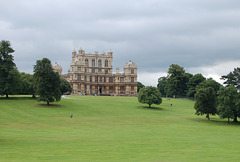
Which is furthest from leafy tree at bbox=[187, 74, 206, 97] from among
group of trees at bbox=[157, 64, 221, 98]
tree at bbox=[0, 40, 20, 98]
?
tree at bbox=[0, 40, 20, 98]

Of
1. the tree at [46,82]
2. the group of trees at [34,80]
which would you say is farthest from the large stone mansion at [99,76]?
the tree at [46,82]

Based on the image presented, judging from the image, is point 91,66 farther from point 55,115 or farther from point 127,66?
point 55,115

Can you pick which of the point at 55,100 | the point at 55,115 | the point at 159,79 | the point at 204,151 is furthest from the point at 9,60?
the point at 159,79

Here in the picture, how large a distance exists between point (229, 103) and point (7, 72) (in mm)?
51665

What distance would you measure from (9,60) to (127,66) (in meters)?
63.8

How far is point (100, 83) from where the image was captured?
5133 inches

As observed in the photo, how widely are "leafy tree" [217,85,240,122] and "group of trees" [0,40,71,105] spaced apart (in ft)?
117

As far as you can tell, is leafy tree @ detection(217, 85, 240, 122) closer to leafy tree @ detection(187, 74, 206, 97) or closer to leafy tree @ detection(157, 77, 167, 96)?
leafy tree @ detection(187, 74, 206, 97)

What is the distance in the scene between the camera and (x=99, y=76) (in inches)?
5162

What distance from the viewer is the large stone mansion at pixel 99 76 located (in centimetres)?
12131

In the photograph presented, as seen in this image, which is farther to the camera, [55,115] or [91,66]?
[91,66]

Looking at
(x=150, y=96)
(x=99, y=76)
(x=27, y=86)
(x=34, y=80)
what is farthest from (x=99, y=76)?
(x=34, y=80)

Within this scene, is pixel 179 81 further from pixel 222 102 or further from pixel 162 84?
pixel 222 102

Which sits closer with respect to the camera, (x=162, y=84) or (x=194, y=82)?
(x=194, y=82)
